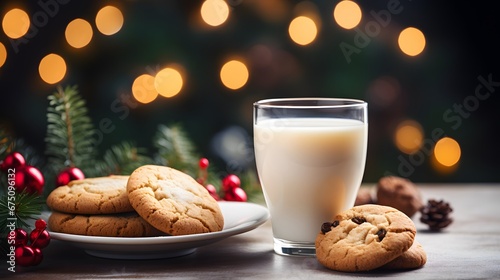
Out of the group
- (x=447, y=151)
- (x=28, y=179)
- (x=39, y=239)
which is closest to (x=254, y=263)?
(x=39, y=239)

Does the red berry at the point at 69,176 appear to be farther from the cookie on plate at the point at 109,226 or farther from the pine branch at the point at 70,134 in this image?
the cookie on plate at the point at 109,226

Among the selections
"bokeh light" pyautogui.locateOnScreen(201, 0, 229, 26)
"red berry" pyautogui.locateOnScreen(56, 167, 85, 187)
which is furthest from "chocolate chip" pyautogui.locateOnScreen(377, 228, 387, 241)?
"bokeh light" pyautogui.locateOnScreen(201, 0, 229, 26)

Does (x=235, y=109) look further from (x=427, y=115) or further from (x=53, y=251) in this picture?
(x=53, y=251)

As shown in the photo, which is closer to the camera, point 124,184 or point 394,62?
point 124,184

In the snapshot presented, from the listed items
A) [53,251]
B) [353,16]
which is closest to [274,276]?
[53,251]

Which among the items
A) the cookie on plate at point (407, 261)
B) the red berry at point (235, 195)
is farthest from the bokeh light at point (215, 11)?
the cookie on plate at point (407, 261)

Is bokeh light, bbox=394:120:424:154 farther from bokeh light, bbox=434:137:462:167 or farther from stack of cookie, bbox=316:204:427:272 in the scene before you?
stack of cookie, bbox=316:204:427:272
